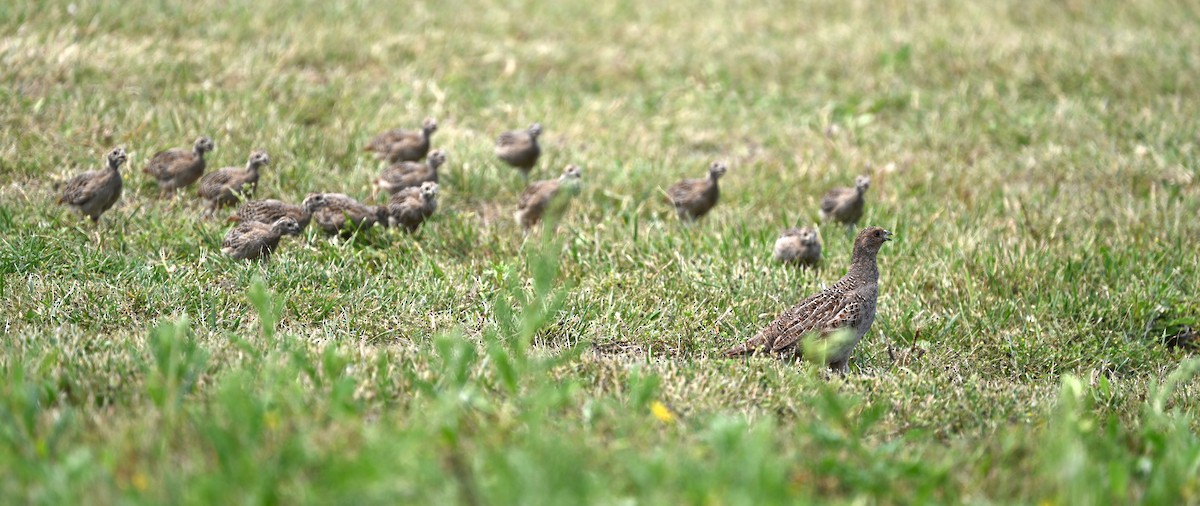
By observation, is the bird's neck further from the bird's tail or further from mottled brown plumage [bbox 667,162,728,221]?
mottled brown plumage [bbox 667,162,728,221]

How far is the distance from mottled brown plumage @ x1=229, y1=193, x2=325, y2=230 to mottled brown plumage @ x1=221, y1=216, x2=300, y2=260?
0.97ft

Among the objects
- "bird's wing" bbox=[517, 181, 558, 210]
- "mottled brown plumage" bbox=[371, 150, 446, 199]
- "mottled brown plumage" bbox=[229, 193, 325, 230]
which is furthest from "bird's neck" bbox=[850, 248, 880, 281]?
"mottled brown plumage" bbox=[229, 193, 325, 230]

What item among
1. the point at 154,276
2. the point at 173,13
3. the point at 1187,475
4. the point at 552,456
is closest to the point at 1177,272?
the point at 1187,475

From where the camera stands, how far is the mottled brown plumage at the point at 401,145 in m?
8.98

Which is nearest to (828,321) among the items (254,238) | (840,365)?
(840,365)

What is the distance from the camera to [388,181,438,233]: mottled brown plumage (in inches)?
296

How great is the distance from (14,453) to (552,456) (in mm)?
1745

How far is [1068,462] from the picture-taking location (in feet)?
11.3

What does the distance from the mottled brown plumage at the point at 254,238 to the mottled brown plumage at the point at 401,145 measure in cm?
216

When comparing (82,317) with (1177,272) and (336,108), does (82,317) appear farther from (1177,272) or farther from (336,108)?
(1177,272)

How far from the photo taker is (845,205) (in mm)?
8484

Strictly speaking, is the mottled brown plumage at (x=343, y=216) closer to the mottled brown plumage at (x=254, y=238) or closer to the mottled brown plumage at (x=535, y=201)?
the mottled brown plumage at (x=254, y=238)

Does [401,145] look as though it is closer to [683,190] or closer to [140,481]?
[683,190]

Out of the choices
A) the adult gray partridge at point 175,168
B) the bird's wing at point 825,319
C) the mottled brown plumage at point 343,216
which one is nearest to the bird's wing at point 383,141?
the adult gray partridge at point 175,168
